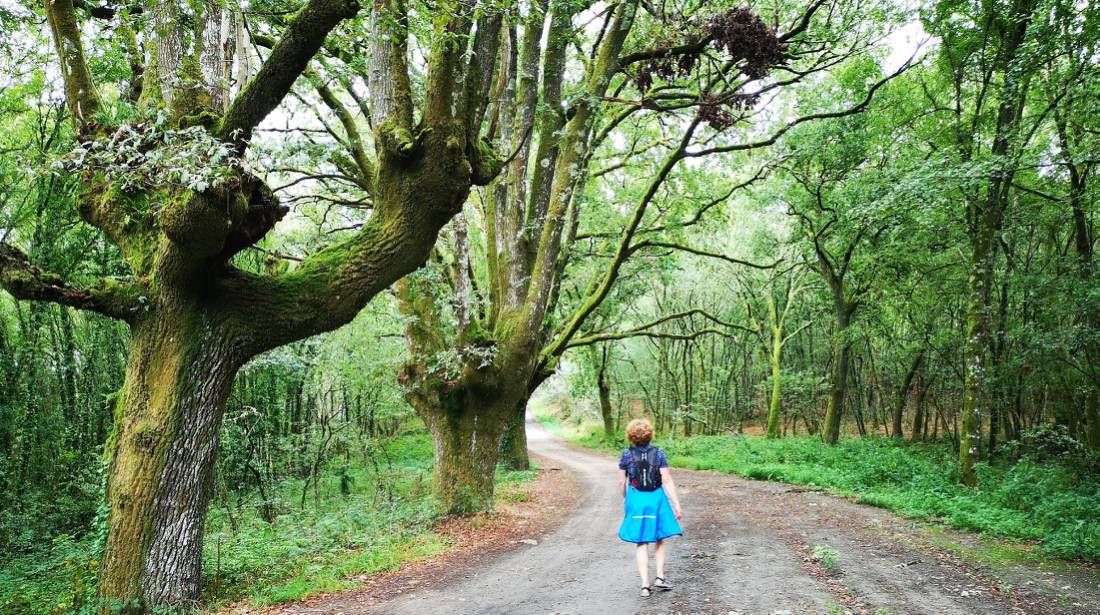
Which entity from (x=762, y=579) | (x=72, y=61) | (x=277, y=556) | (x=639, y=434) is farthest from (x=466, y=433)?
(x=72, y=61)

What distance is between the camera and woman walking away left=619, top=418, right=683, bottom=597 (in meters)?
5.06

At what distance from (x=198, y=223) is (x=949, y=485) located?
1248cm

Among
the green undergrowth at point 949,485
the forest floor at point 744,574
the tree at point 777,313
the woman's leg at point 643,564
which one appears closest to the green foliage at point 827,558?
the forest floor at point 744,574

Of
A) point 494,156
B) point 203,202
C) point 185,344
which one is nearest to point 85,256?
point 185,344

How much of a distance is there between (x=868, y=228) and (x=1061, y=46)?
608 centimetres

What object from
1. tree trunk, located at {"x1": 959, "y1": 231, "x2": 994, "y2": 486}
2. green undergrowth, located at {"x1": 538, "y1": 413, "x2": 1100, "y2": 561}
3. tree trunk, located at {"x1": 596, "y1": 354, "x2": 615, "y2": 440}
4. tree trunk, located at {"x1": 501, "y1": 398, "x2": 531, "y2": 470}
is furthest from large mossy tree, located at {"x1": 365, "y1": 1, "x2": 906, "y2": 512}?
tree trunk, located at {"x1": 596, "y1": 354, "x2": 615, "y2": 440}

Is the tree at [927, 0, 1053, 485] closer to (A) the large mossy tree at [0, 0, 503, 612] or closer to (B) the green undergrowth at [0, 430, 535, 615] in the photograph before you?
(A) the large mossy tree at [0, 0, 503, 612]

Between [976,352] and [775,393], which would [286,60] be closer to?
[976,352]

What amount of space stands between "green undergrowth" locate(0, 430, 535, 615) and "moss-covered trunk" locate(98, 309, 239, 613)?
49 cm

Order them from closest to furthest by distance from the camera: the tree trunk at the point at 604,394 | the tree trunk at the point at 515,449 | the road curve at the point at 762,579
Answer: the road curve at the point at 762,579, the tree trunk at the point at 515,449, the tree trunk at the point at 604,394

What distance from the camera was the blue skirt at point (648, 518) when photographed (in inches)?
200

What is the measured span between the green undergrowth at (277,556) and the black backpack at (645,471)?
3.36 m

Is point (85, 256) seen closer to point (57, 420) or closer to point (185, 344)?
point (57, 420)

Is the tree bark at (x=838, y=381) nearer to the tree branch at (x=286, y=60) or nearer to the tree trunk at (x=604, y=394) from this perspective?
the tree trunk at (x=604, y=394)
